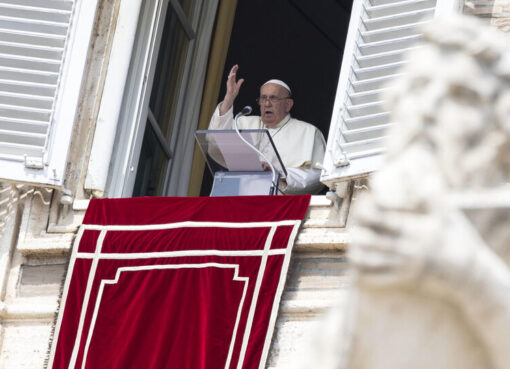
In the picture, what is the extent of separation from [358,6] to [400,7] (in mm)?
189

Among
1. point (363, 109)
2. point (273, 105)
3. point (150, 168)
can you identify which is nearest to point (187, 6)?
point (273, 105)

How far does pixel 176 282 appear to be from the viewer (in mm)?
7852

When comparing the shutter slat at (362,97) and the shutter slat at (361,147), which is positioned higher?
the shutter slat at (362,97)

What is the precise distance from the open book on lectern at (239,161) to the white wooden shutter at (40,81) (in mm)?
626

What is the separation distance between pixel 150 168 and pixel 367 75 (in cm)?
176

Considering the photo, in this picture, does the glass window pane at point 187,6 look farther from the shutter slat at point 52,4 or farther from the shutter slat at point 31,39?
the shutter slat at point 31,39

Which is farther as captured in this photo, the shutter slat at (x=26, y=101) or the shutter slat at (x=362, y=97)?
the shutter slat at (x=26, y=101)

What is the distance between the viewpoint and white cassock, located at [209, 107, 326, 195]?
870cm

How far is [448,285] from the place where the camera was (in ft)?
8.57

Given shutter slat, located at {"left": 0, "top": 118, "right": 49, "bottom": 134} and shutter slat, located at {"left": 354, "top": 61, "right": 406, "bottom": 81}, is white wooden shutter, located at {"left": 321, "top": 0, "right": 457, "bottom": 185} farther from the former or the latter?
shutter slat, located at {"left": 0, "top": 118, "right": 49, "bottom": 134}

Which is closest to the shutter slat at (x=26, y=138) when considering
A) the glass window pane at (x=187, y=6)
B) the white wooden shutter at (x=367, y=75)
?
the white wooden shutter at (x=367, y=75)

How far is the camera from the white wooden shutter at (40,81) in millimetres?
7965

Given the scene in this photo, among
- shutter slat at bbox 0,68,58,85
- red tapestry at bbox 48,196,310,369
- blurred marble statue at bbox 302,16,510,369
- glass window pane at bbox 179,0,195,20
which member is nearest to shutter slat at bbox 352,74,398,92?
red tapestry at bbox 48,196,310,369

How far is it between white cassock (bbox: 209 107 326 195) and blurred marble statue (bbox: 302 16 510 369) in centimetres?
580
